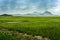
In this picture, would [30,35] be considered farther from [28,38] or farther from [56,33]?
[56,33]

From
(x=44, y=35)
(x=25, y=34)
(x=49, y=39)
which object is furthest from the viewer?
(x=25, y=34)

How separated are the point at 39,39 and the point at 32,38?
846 millimetres

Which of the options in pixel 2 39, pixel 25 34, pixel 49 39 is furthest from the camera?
pixel 25 34

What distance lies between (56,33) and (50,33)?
73cm

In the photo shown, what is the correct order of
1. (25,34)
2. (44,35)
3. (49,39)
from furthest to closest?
(25,34), (44,35), (49,39)

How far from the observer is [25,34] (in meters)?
29.2

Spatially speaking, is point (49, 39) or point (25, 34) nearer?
point (49, 39)

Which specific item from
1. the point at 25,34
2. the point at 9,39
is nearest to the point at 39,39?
the point at 25,34

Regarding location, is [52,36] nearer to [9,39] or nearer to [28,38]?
[28,38]

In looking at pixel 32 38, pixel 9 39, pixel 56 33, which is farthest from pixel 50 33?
pixel 9 39

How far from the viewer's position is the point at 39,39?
26562 millimetres

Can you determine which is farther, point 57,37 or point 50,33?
point 50,33

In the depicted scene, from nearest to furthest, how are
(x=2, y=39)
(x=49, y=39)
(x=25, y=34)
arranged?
1. (x=2, y=39)
2. (x=49, y=39)
3. (x=25, y=34)

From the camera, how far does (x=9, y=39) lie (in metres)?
21.4
